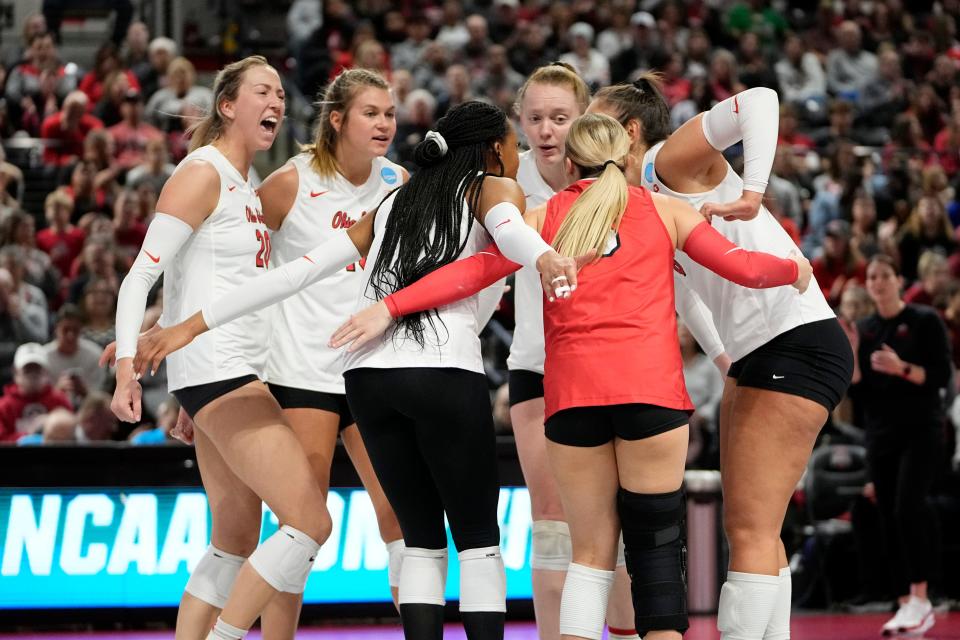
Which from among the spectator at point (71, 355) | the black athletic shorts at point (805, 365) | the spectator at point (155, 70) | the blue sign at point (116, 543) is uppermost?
the spectator at point (155, 70)

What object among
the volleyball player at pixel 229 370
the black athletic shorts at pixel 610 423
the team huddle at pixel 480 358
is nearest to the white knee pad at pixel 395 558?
the team huddle at pixel 480 358

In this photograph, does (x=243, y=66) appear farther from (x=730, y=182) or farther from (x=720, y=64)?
(x=720, y=64)

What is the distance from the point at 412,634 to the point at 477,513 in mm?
405

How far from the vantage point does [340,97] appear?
187 inches

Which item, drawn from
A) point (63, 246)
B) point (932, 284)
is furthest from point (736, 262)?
point (63, 246)

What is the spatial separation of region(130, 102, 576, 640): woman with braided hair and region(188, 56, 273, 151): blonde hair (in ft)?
2.39

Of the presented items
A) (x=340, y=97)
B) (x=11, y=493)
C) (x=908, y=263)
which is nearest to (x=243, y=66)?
(x=340, y=97)

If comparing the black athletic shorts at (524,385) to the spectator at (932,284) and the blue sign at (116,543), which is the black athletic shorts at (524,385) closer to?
the blue sign at (116,543)

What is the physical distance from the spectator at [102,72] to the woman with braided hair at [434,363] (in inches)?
367

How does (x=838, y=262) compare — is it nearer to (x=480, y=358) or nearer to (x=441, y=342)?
(x=480, y=358)

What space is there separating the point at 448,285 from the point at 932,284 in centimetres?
757

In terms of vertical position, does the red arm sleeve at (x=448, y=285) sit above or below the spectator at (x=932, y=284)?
above

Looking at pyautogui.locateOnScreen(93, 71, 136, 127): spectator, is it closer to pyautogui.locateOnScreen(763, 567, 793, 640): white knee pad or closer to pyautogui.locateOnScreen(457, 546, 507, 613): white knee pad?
pyautogui.locateOnScreen(457, 546, 507, 613): white knee pad

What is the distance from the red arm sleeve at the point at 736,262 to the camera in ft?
12.6
